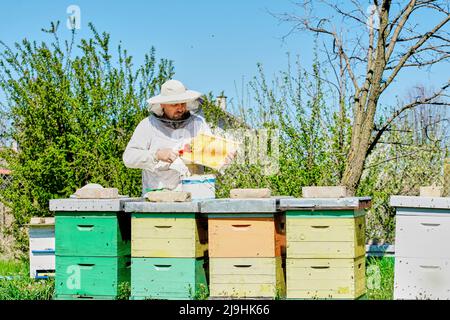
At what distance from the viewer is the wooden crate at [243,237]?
4527 mm

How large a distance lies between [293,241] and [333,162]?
8.26 feet

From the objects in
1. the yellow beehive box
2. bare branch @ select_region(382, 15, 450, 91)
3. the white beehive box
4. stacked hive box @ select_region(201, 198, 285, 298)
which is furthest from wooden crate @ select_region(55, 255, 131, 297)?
bare branch @ select_region(382, 15, 450, 91)

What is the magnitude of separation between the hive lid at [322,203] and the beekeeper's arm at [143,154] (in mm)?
1042

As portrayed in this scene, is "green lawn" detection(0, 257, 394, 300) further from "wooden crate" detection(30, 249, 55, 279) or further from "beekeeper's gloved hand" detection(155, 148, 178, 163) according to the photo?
"beekeeper's gloved hand" detection(155, 148, 178, 163)

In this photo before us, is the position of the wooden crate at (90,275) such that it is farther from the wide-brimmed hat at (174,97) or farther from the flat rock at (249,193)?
the wide-brimmed hat at (174,97)

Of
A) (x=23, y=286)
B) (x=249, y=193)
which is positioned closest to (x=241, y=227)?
(x=249, y=193)

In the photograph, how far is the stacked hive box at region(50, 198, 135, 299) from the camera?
4.73 metres

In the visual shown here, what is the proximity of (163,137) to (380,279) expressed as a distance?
6.48ft

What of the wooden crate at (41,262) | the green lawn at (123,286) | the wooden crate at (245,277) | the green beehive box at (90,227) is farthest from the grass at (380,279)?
the wooden crate at (41,262)

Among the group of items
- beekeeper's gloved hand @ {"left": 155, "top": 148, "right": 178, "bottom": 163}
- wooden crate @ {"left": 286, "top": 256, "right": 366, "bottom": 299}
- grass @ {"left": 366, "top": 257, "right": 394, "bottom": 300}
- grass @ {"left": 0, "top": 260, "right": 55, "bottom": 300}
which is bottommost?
grass @ {"left": 0, "top": 260, "right": 55, "bottom": 300}

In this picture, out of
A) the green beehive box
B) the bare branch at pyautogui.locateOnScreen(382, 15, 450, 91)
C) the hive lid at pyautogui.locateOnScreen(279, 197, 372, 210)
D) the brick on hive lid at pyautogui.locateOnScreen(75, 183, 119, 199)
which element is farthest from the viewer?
the bare branch at pyautogui.locateOnScreen(382, 15, 450, 91)

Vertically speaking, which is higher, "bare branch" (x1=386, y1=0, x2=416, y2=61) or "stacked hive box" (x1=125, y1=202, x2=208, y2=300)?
"bare branch" (x1=386, y1=0, x2=416, y2=61)

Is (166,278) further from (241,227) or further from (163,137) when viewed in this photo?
(163,137)

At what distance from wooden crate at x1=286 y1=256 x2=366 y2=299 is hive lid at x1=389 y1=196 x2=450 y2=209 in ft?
1.49
